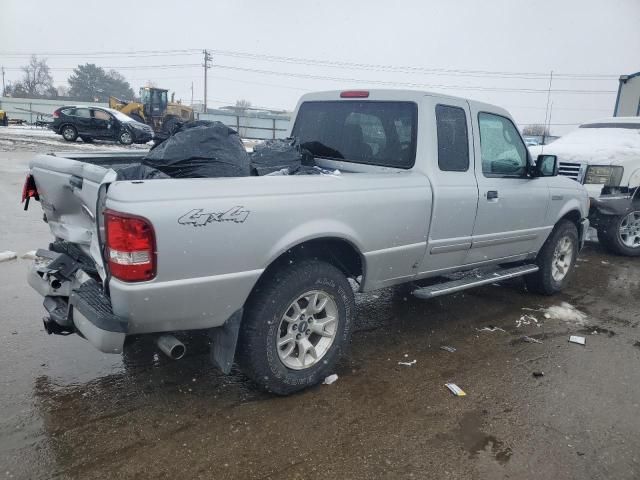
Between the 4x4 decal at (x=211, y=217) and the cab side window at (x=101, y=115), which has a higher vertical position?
the cab side window at (x=101, y=115)

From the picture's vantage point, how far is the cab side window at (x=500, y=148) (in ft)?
14.4

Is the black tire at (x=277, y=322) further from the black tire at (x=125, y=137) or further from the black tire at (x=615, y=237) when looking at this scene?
the black tire at (x=125, y=137)

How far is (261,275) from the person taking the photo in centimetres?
298

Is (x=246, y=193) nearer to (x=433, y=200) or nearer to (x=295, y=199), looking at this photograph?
(x=295, y=199)

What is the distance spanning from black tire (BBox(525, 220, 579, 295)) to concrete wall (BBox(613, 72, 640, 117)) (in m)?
8.61

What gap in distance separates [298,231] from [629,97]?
41.6ft

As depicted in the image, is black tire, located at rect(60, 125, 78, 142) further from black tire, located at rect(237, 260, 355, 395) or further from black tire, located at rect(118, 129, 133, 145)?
black tire, located at rect(237, 260, 355, 395)

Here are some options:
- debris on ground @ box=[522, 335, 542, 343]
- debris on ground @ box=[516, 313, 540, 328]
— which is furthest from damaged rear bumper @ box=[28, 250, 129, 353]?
debris on ground @ box=[516, 313, 540, 328]

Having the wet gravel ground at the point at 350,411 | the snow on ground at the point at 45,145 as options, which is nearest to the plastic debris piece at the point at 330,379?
the wet gravel ground at the point at 350,411

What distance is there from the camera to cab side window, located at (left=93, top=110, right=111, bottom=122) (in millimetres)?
21703

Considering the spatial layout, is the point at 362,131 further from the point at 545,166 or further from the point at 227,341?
the point at 227,341

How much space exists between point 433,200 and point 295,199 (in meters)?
1.29

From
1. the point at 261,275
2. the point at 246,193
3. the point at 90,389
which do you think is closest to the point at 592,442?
the point at 261,275

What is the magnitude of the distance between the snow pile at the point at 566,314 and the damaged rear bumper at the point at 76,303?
13.7ft
